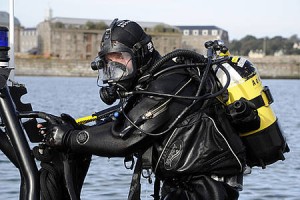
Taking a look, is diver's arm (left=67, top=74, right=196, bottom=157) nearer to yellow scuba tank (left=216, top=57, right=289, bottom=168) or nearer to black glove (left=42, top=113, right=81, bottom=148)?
black glove (left=42, top=113, right=81, bottom=148)

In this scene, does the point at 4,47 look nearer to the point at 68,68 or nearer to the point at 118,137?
the point at 118,137

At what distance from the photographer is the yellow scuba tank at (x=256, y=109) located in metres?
4.80

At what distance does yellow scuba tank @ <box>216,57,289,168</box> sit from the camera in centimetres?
480

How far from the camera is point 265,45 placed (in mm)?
160500

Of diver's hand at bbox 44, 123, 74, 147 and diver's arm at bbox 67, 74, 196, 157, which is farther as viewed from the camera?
diver's hand at bbox 44, 123, 74, 147

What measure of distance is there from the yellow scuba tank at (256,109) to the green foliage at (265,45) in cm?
14990

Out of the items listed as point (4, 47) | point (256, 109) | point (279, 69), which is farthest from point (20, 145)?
point (279, 69)

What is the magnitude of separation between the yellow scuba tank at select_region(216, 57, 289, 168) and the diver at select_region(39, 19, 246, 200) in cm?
10

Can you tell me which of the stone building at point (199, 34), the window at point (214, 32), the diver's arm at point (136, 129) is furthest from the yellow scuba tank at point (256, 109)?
the window at point (214, 32)

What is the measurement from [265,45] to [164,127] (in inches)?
6217

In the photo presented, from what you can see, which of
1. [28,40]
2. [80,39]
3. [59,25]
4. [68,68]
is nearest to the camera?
[68,68]

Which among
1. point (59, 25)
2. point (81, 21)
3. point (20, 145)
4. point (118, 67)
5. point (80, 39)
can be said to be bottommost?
point (80, 39)

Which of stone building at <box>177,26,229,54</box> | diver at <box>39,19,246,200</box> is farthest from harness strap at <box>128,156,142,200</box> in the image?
stone building at <box>177,26,229,54</box>

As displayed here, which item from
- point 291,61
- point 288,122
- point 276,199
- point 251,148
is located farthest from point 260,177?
point 291,61
